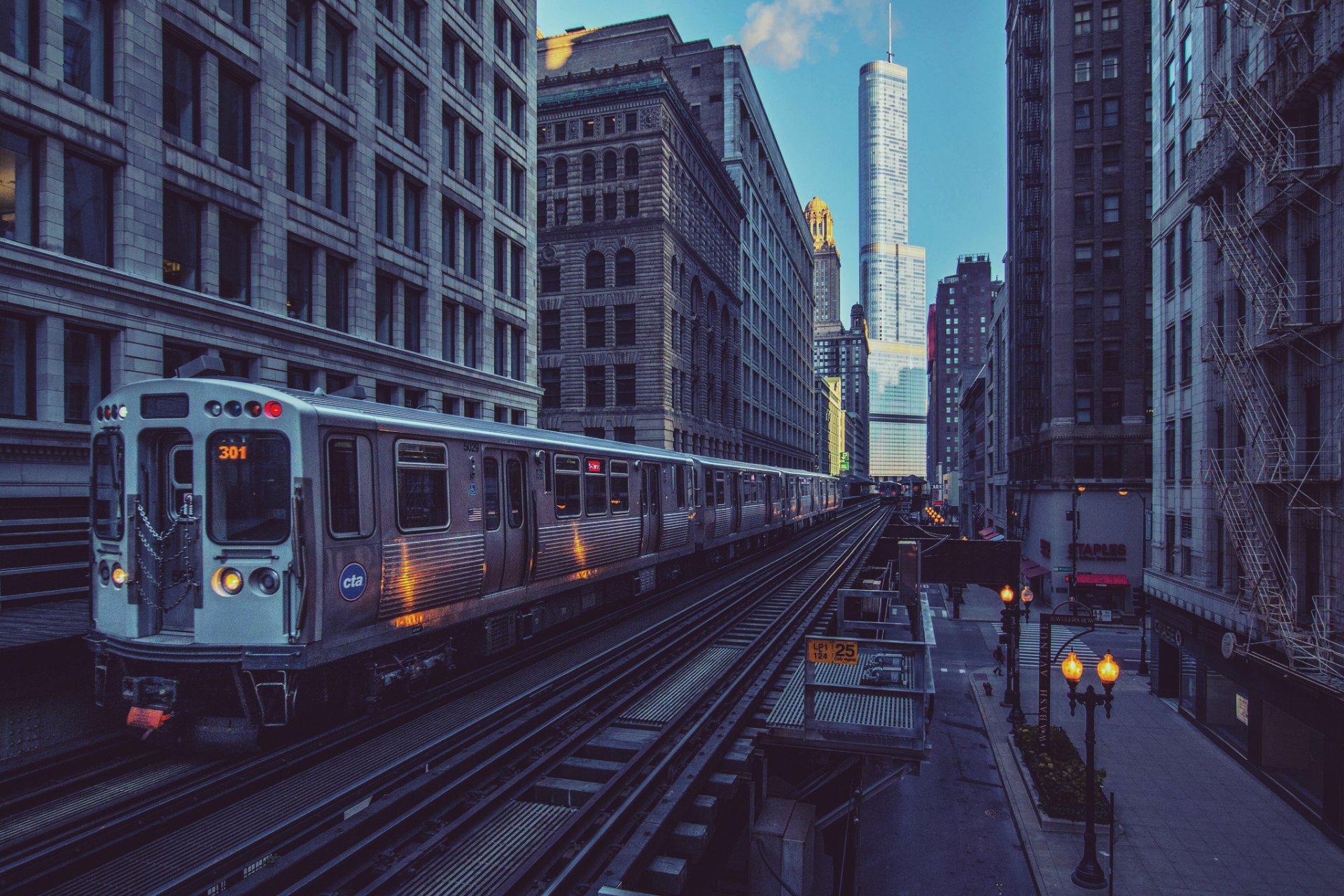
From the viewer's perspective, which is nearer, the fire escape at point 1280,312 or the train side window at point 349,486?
the train side window at point 349,486

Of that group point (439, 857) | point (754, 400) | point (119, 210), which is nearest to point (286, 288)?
point (119, 210)

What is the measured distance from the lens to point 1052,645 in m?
35.9

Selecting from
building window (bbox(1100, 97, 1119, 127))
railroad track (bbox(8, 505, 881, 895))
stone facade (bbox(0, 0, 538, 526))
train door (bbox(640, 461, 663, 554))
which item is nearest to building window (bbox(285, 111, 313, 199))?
stone facade (bbox(0, 0, 538, 526))

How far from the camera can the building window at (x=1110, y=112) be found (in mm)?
45594

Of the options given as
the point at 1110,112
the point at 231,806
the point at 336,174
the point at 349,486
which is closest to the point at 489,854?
the point at 231,806

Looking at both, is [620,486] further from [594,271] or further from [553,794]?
[594,271]

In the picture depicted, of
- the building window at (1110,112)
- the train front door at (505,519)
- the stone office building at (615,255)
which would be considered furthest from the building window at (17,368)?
the building window at (1110,112)

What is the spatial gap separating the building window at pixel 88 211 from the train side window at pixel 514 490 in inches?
369

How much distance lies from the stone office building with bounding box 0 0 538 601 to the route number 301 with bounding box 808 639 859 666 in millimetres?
14488

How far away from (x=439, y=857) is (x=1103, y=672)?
11.9 metres

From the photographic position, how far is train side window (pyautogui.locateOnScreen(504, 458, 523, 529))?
13961 mm

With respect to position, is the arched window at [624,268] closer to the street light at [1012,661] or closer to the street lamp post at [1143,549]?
the street lamp post at [1143,549]

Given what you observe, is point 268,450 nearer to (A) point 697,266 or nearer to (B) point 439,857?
(B) point 439,857

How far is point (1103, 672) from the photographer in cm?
1442
